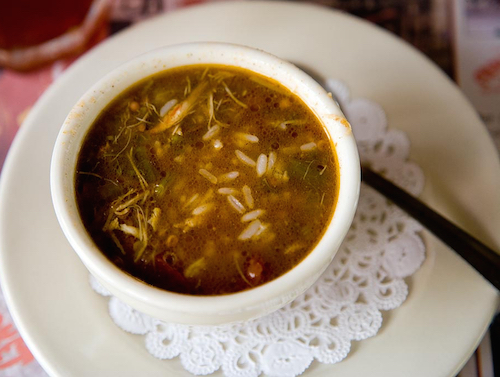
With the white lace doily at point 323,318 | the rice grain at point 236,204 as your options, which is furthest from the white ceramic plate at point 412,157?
the rice grain at point 236,204

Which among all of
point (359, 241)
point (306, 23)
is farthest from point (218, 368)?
point (306, 23)

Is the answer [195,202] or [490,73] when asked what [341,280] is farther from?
[490,73]

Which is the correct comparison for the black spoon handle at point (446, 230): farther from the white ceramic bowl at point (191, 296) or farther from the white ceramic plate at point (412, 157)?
the white ceramic bowl at point (191, 296)

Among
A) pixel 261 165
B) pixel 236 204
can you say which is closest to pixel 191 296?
pixel 236 204

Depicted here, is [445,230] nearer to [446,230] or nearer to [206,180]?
[446,230]

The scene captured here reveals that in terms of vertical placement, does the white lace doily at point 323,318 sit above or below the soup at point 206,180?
below

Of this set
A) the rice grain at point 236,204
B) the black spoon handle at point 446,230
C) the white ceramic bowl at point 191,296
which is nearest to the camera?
the white ceramic bowl at point 191,296

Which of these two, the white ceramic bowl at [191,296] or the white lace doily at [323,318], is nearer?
the white ceramic bowl at [191,296]

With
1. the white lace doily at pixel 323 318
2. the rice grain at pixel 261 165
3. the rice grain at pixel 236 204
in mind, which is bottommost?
the white lace doily at pixel 323 318
